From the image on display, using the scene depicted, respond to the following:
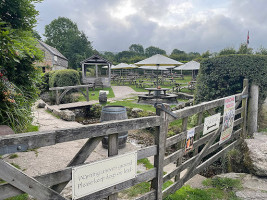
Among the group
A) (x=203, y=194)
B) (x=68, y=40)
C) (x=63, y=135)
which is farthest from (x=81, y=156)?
(x=68, y=40)

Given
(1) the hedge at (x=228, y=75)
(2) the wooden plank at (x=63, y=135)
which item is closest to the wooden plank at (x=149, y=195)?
(2) the wooden plank at (x=63, y=135)

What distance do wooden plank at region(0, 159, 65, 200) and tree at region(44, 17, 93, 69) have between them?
4045cm

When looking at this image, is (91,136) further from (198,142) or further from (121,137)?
(121,137)

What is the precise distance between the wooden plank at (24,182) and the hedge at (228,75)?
17.9ft

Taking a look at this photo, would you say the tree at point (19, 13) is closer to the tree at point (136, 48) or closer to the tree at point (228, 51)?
the tree at point (228, 51)

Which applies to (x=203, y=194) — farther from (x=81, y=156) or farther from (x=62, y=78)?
(x=62, y=78)

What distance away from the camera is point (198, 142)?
3.48 metres

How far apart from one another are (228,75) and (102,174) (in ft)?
16.9

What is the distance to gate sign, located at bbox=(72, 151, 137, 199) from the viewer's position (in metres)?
1.76

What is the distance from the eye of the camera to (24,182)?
1479 mm

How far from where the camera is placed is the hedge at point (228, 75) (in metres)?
5.32

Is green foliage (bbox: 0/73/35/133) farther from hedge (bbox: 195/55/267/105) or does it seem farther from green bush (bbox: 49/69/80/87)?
green bush (bbox: 49/69/80/87)

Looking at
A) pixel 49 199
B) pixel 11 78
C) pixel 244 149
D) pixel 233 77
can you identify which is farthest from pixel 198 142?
pixel 11 78

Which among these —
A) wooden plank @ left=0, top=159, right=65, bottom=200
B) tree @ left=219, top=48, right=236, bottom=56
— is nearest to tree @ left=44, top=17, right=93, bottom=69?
tree @ left=219, top=48, right=236, bottom=56
